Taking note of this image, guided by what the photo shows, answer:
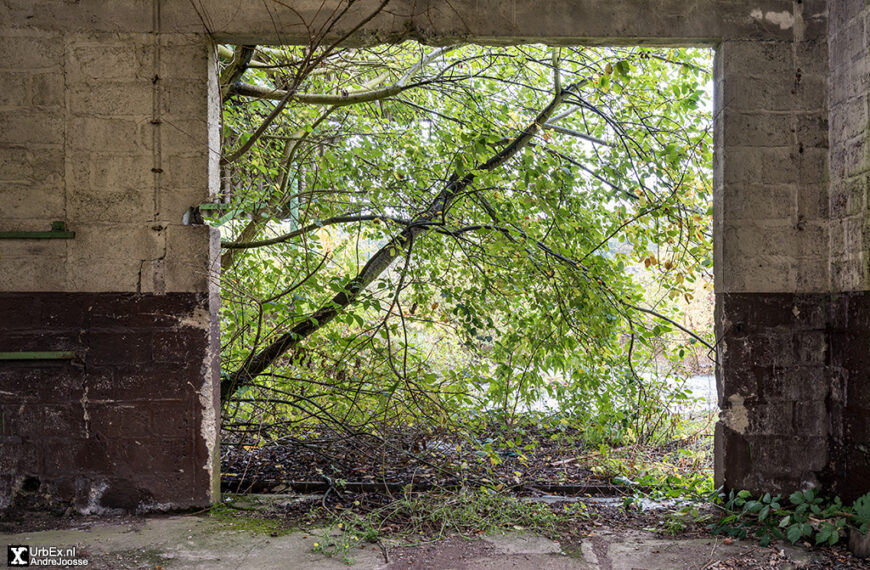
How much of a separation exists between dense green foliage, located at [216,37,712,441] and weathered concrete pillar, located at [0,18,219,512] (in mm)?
436

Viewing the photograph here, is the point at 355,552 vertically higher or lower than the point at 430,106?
lower

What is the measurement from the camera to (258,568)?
2568 millimetres

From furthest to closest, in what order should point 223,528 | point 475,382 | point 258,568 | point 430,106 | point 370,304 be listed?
point 430,106, point 475,382, point 370,304, point 223,528, point 258,568

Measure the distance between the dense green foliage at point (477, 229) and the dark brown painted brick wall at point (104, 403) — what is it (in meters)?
0.53

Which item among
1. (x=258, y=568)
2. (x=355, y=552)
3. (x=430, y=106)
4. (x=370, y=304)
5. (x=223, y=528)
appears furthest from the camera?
(x=430, y=106)

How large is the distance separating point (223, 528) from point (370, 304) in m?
1.41

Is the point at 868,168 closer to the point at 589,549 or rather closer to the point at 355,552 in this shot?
the point at 589,549

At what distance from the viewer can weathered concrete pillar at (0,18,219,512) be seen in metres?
3.10

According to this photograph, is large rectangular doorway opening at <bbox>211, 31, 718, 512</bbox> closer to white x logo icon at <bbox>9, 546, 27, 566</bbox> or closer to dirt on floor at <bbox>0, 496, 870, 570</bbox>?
dirt on floor at <bbox>0, 496, 870, 570</bbox>

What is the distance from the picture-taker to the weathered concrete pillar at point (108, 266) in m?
3.10

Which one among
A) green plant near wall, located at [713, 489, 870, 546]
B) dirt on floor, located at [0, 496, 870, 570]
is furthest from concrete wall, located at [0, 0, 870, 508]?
dirt on floor, located at [0, 496, 870, 570]

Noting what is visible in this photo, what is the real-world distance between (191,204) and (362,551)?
6.49ft

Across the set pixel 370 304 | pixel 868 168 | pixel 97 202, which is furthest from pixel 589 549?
pixel 97 202

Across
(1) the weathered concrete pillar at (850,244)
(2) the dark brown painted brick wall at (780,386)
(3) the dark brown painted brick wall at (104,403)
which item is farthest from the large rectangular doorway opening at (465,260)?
(1) the weathered concrete pillar at (850,244)
